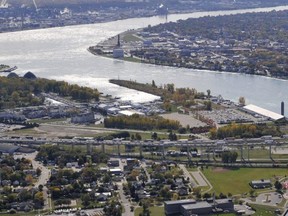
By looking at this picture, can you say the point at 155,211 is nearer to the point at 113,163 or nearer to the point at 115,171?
the point at 115,171

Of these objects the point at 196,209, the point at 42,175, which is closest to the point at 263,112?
the point at 42,175

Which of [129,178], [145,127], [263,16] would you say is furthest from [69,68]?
[263,16]

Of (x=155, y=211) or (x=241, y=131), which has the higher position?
(x=241, y=131)

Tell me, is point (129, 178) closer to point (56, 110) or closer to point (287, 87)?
point (56, 110)

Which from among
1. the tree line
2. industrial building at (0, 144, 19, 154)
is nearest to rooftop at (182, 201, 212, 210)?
the tree line

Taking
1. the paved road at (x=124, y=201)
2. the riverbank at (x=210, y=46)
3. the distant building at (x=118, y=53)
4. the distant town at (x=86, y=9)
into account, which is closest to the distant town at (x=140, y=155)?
the paved road at (x=124, y=201)

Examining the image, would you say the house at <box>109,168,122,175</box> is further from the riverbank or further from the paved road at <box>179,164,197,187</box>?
the riverbank
